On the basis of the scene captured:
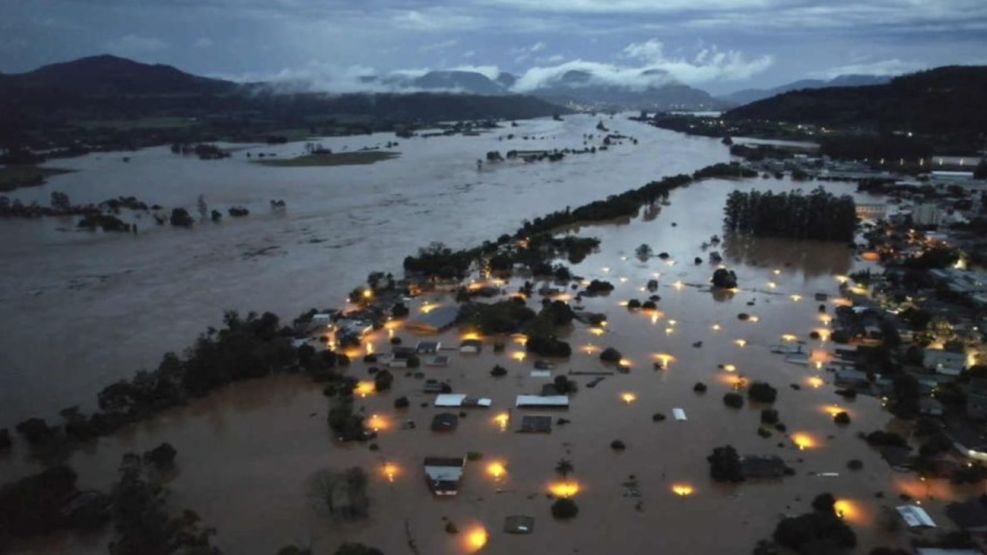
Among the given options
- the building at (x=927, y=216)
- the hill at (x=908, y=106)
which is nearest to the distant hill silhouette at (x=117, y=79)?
the hill at (x=908, y=106)

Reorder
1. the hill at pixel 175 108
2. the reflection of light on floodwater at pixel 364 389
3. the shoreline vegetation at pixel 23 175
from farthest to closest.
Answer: the hill at pixel 175 108 < the shoreline vegetation at pixel 23 175 < the reflection of light on floodwater at pixel 364 389

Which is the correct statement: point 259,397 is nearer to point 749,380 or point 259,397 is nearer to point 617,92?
point 749,380

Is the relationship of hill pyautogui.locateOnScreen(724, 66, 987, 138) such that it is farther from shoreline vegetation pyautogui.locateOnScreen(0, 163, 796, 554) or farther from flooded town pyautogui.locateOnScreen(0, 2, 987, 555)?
shoreline vegetation pyautogui.locateOnScreen(0, 163, 796, 554)

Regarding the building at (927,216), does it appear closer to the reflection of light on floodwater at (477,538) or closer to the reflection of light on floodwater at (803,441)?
the reflection of light on floodwater at (803,441)

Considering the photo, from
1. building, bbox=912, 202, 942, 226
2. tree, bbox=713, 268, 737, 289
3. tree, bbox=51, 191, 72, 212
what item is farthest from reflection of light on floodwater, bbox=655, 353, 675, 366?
tree, bbox=51, 191, 72, 212

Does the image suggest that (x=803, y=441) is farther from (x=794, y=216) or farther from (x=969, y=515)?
(x=794, y=216)

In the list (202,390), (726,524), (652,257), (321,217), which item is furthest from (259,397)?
(321,217)

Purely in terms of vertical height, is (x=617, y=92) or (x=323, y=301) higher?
(x=617, y=92)
